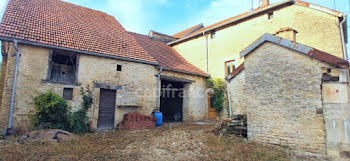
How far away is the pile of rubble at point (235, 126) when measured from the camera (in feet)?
22.3

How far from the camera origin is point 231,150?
5445 mm

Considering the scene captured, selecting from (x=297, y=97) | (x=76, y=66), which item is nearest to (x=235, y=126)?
(x=297, y=97)

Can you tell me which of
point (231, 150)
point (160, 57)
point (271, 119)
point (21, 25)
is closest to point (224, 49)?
point (160, 57)

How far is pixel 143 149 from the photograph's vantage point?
5.65 metres

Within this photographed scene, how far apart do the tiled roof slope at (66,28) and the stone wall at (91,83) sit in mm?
550

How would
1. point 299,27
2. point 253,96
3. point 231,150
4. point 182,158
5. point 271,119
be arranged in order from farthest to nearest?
1. point 299,27
2. point 253,96
3. point 271,119
4. point 231,150
5. point 182,158

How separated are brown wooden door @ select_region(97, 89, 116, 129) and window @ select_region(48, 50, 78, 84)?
1.57 metres

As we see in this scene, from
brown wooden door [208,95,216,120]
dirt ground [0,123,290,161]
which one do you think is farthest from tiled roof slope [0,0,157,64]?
brown wooden door [208,95,216,120]

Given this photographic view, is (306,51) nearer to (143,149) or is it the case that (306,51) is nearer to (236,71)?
(236,71)

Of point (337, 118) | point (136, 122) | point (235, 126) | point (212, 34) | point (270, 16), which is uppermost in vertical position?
point (270, 16)

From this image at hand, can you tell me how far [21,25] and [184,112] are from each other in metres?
9.70

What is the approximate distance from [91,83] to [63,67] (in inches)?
71.4

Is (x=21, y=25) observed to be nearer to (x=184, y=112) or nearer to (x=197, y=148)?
(x=197, y=148)

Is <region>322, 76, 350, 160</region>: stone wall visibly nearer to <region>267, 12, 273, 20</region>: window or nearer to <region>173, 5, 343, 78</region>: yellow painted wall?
<region>173, 5, 343, 78</region>: yellow painted wall
